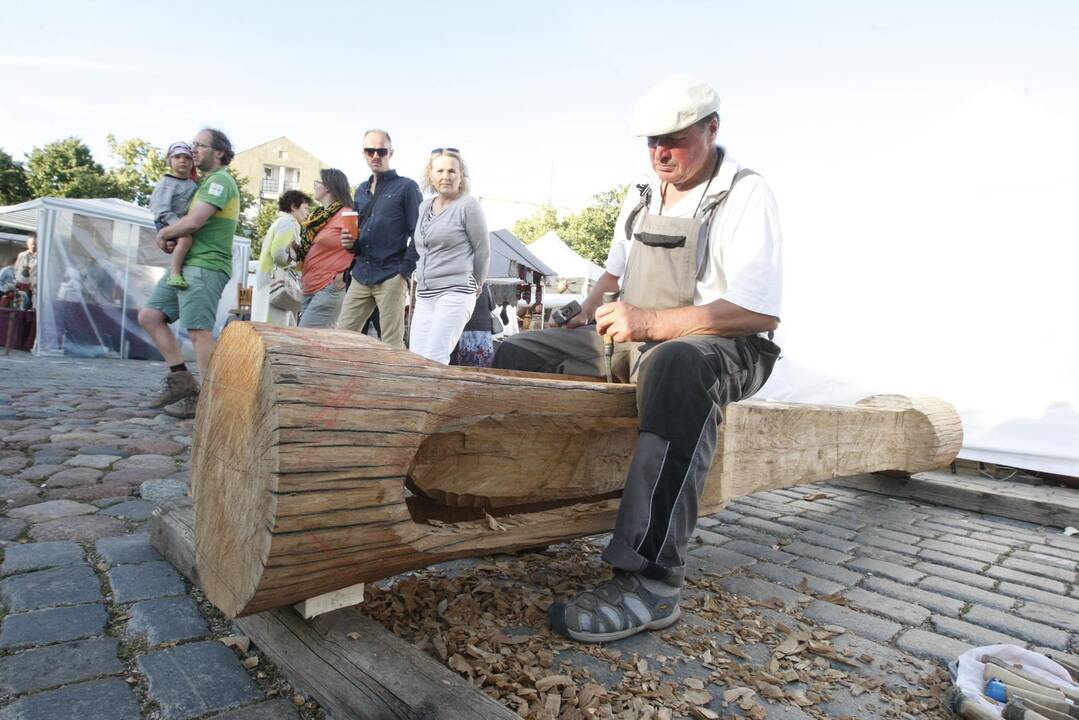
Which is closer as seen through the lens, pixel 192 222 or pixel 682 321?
pixel 682 321

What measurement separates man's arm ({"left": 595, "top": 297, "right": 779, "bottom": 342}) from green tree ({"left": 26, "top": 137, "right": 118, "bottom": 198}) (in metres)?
29.6

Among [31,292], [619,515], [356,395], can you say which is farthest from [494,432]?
[31,292]

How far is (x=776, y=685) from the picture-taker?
160 centimetres

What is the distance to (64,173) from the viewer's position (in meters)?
26.2

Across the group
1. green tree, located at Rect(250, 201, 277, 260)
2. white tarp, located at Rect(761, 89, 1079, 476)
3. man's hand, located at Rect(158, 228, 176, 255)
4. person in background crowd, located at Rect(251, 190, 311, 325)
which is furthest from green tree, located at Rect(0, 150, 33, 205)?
white tarp, located at Rect(761, 89, 1079, 476)

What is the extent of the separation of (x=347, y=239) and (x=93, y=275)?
7101 millimetres

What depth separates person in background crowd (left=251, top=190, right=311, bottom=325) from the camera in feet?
17.9

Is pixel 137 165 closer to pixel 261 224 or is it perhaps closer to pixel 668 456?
pixel 261 224

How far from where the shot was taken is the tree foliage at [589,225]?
120 ft

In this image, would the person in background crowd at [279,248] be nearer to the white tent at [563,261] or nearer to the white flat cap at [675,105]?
the white flat cap at [675,105]

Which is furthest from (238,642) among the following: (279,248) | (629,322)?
(279,248)

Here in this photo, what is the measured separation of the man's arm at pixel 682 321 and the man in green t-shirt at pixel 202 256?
3.21 m

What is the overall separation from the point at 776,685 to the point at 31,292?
41.5 ft

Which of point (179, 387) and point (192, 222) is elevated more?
point (192, 222)
